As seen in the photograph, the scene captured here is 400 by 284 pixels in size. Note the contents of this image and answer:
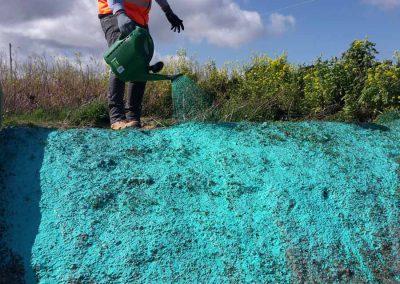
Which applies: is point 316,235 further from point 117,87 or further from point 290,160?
point 117,87

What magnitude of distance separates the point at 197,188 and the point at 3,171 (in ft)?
4.07

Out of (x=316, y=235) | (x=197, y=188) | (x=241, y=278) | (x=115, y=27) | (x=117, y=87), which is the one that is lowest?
(x=241, y=278)

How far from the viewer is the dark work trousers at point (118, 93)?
4180 mm

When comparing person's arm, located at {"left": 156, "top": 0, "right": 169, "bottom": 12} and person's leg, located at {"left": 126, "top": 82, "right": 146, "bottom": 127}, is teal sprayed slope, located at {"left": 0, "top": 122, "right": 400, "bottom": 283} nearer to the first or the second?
person's leg, located at {"left": 126, "top": 82, "right": 146, "bottom": 127}

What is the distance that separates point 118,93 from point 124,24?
63 centimetres

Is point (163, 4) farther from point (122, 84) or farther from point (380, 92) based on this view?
point (380, 92)

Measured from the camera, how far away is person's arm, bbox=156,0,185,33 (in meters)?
4.58

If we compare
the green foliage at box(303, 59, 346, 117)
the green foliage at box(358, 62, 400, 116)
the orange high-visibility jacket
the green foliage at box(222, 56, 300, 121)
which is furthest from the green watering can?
the green foliage at box(358, 62, 400, 116)

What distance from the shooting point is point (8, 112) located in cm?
600

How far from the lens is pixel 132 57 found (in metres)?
3.82

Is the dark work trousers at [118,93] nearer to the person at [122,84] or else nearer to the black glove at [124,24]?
the person at [122,84]

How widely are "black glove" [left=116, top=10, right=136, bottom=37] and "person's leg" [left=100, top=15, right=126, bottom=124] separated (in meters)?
0.31

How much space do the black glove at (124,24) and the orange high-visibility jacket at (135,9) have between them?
0.19 meters

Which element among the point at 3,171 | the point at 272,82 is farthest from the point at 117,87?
the point at 272,82
